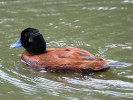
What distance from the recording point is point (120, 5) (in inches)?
394

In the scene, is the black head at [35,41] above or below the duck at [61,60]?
above

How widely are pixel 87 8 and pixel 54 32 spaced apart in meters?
2.54

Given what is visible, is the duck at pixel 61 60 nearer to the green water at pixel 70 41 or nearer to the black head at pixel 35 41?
the black head at pixel 35 41

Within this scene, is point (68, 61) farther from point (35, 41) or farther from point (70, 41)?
point (70, 41)

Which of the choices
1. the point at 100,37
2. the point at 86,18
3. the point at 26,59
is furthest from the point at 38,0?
the point at 26,59

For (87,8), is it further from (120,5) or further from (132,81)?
(132,81)

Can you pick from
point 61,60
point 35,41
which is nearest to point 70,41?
point 35,41

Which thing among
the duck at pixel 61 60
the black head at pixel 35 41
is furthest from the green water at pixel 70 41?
the black head at pixel 35 41

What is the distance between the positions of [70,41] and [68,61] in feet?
6.55

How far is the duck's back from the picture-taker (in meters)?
5.19

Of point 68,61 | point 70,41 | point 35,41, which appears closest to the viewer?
point 68,61

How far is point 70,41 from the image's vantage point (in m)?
7.20

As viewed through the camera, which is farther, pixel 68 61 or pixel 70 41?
pixel 70 41

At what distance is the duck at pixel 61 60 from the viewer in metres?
5.20
